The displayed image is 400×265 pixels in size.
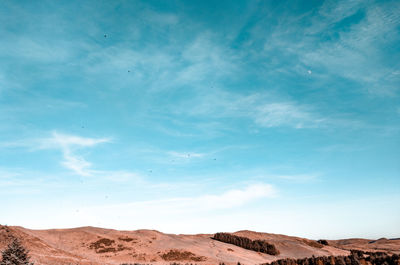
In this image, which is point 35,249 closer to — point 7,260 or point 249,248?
point 7,260

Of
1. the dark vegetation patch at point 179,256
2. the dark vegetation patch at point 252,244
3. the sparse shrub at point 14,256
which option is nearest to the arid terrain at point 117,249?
the dark vegetation patch at point 179,256

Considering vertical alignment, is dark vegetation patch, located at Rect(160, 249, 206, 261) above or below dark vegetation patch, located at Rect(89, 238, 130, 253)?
below

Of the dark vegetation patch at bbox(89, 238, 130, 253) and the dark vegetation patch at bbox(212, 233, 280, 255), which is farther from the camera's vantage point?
the dark vegetation patch at bbox(212, 233, 280, 255)

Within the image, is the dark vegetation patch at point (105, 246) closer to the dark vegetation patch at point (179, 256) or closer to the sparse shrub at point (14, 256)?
the dark vegetation patch at point (179, 256)

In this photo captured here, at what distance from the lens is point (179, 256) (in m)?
57.8

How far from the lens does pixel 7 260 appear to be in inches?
1026

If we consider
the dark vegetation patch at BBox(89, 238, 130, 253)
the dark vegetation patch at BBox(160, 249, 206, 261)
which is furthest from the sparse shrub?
the dark vegetation patch at BBox(89, 238, 130, 253)

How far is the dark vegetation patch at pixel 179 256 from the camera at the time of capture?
5594 centimetres

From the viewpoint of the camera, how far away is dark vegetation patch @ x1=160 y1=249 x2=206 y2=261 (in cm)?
5594

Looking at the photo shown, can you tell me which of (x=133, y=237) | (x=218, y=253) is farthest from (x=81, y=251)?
(x=218, y=253)

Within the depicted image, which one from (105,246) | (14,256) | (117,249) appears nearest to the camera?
(14,256)

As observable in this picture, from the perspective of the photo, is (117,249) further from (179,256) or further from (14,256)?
(14,256)

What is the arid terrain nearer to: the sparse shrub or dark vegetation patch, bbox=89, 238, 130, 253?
dark vegetation patch, bbox=89, 238, 130, 253

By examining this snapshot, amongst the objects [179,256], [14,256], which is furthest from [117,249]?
[14,256]
